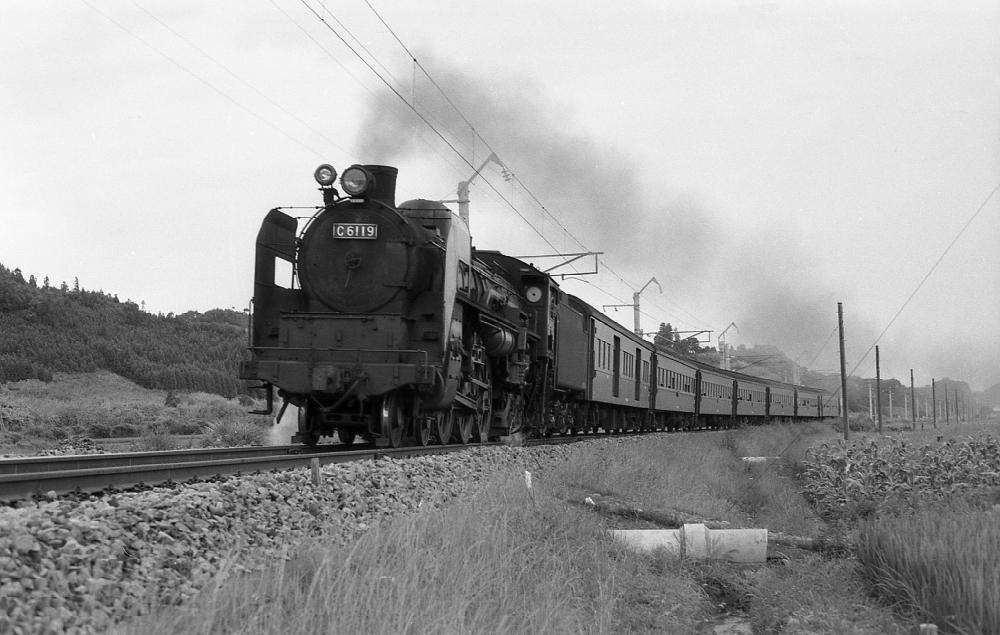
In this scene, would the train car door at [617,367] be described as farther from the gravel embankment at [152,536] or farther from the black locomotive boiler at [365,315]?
the gravel embankment at [152,536]

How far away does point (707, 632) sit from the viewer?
5930 mm

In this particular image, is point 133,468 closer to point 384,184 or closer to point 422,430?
point 422,430

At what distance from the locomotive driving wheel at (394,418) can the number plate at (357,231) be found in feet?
6.51

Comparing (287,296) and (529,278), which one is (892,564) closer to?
(287,296)

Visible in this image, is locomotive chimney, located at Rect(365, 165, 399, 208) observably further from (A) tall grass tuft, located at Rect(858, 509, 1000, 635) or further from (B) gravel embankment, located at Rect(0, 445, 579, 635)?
(A) tall grass tuft, located at Rect(858, 509, 1000, 635)

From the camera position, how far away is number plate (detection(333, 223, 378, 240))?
437 inches

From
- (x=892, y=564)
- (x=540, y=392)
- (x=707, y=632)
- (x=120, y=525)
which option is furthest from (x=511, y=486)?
(x=540, y=392)

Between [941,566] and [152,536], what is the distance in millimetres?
4503

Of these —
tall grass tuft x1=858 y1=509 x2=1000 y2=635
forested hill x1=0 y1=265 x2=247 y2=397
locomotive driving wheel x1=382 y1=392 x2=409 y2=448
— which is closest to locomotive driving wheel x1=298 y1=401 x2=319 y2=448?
locomotive driving wheel x1=382 y1=392 x2=409 y2=448

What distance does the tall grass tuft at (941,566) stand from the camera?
15.8 feet

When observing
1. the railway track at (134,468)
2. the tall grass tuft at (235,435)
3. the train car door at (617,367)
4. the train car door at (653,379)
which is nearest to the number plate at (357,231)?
the railway track at (134,468)

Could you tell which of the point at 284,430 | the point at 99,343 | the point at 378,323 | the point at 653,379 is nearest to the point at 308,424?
the point at 378,323

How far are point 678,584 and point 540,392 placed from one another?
995 cm

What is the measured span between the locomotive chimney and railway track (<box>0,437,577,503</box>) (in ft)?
10.5
